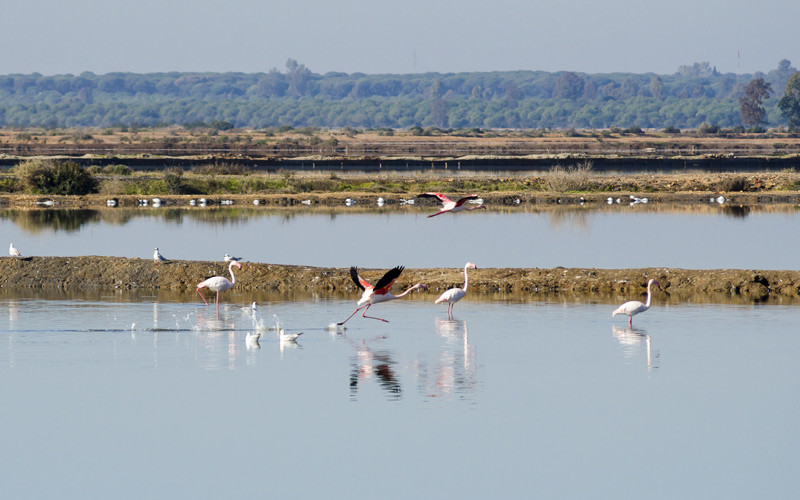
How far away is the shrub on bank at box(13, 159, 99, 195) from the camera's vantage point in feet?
190

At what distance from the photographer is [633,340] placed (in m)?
18.6

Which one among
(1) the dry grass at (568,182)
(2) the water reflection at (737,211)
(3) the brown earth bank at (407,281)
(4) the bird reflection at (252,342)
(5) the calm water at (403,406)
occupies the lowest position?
(5) the calm water at (403,406)

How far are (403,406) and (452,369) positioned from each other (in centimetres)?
230

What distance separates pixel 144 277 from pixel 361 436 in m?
14.1

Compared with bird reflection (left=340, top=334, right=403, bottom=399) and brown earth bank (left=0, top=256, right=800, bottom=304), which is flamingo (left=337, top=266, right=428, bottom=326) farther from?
brown earth bank (left=0, top=256, right=800, bottom=304)

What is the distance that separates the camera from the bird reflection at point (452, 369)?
1493 centimetres

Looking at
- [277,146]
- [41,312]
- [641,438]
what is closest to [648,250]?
[41,312]

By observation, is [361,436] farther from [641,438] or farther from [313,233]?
[313,233]

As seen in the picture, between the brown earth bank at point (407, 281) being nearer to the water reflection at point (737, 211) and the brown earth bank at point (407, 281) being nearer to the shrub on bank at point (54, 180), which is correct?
the water reflection at point (737, 211)

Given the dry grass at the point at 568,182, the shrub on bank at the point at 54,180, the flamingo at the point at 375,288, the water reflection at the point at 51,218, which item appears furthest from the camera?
the dry grass at the point at 568,182

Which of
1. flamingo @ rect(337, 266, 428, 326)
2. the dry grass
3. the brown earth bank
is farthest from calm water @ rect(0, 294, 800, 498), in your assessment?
the dry grass

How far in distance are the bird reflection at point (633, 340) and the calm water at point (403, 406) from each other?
0.08 meters

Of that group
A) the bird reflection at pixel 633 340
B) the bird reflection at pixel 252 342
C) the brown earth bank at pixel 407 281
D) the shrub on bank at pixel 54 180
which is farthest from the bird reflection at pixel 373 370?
the shrub on bank at pixel 54 180

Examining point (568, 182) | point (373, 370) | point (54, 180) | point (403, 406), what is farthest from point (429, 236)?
point (54, 180)
